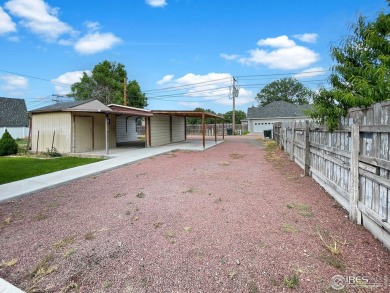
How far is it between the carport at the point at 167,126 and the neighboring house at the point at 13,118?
23.7 meters

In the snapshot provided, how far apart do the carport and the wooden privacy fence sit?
10.8m

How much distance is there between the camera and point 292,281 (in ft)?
7.61

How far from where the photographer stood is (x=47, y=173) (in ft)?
25.6

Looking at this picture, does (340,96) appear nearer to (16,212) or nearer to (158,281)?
(158,281)

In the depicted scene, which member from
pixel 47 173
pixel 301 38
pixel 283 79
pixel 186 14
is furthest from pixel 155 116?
pixel 283 79

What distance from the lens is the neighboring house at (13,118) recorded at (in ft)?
105

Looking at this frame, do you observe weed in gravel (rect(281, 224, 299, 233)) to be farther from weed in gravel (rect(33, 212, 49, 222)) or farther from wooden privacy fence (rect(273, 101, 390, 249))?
weed in gravel (rect(33, 212, 49, 222))

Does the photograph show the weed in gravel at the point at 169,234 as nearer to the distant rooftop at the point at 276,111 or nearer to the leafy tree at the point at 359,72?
the leafy tree at the point at 359,72

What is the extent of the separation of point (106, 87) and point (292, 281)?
40.8 meters

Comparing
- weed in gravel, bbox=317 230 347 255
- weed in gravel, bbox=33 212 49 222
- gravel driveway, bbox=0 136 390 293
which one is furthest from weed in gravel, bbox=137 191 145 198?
weed in gravel, bbox=317 230 347 255

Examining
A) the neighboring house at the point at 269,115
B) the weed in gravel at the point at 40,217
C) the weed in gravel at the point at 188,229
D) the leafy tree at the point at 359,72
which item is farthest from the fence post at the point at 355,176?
the neighboring house at the point at 269,115

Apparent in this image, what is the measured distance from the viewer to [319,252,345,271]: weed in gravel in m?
2.55

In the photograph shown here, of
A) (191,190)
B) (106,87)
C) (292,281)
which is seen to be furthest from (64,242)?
(106,87)

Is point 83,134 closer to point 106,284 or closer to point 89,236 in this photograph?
point 89,236
